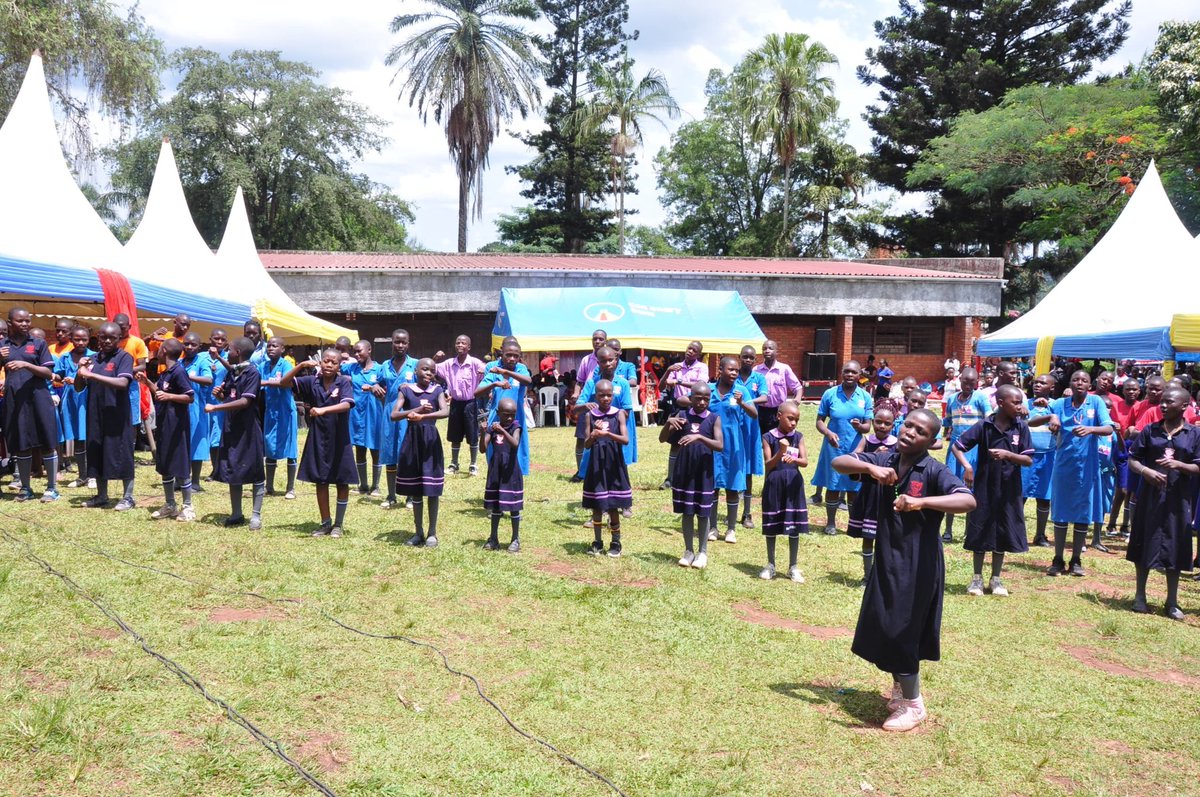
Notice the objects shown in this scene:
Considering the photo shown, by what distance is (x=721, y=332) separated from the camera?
22.9 m

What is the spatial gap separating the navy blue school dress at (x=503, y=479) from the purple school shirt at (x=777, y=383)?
3518mm

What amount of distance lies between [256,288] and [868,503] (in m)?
13.7

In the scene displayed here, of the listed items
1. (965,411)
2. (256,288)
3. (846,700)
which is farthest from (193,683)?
(256,288)

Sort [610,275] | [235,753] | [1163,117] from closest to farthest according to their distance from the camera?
[235,753]
[1163,117]
[610,275]

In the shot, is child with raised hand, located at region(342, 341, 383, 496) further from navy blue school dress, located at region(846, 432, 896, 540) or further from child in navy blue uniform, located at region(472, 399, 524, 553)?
navy blue school dress, located at region(846, 432, 896, 540)

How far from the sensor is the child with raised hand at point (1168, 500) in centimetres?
730

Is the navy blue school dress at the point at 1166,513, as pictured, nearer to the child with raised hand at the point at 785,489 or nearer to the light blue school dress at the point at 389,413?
the child with raised hand at the point at 785,489

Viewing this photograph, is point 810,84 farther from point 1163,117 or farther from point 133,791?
point 133,791

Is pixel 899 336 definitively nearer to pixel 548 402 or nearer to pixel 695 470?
pixel 548 402

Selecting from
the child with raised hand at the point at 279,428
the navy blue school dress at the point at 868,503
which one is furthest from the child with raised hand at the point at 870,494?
the child with raised hand at the point at 279,428

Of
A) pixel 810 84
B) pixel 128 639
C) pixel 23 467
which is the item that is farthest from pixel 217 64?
pixel 128 639

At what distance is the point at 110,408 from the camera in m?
9.11

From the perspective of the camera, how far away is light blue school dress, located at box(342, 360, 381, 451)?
11.1m

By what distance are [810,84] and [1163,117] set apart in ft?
64.4
